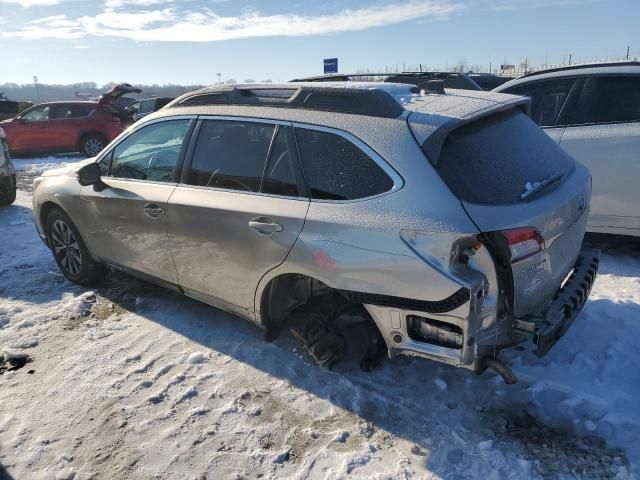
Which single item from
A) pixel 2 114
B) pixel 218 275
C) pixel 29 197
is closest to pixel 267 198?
pixel 218 275

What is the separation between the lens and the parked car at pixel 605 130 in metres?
4.75

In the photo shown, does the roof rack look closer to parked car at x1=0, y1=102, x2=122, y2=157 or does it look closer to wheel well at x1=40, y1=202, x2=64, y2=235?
wheel well at x1=40, y1=202, x2=64, y2=235

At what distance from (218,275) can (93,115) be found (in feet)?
42.5

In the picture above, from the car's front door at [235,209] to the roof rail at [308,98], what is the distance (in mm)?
170

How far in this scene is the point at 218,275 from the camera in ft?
11.7

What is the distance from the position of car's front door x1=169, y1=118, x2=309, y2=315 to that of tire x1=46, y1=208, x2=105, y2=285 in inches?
55.7

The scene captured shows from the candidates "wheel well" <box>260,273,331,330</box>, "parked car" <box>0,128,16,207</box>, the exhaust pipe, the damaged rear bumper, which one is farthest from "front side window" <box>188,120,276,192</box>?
"parked car" <box>0,128,16,207</box>

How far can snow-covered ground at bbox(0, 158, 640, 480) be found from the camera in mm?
2648

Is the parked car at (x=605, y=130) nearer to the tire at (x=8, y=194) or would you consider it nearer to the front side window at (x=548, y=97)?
the front side window at (x=548, y=97)

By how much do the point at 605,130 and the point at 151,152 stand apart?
4169 millimetres

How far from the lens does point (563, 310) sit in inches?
113

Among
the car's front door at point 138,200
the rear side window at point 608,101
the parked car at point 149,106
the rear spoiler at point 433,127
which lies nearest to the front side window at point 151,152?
the car's front door at point 138,200

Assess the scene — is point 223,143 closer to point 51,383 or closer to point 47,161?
point 51,383

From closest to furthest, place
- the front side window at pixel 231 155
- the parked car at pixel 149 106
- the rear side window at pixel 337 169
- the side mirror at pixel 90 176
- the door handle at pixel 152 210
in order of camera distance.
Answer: the rear side window at pixel 337 169, the front side window at pixel 231 155, the door handle at pixel 152 210, the side mirror at pixel 90 176, the parked car at pixel 149 106
